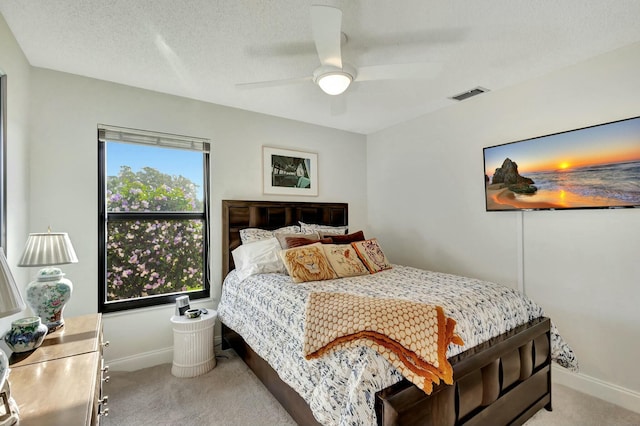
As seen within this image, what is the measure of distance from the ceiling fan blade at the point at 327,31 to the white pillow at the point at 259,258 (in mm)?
1741

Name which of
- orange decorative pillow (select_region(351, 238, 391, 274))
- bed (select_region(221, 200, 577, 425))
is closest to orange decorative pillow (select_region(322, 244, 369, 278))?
orange decorative pillow (select_region(351, 238, 391, 274))

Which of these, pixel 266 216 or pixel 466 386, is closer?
pixel 466 386

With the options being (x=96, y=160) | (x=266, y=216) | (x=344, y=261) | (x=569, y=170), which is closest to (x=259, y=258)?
(x=266, y=216)

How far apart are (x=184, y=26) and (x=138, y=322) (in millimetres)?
2439

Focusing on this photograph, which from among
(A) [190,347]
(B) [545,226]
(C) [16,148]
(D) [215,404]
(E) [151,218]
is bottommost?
(D) [215,404]

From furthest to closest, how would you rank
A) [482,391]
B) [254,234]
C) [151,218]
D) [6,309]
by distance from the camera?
[254,234] < [151,218] < [482,391] < [6,309]

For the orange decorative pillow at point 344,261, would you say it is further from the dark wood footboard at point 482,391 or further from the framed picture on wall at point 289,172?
the framed picture on wall at point 289,172

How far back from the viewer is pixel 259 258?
2.93 metres

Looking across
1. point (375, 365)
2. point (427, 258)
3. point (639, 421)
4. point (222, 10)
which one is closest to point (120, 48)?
point (222, 10)

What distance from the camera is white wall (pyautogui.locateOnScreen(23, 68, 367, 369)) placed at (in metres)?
2.46

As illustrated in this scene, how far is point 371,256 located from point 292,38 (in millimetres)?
1942

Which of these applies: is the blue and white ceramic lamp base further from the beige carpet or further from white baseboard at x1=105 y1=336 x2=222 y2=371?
white baseboard at x1=105 y1=336 x2=222 y2=371

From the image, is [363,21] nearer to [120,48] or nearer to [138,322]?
[120,48]

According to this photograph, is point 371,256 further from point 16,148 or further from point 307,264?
point 16,148
